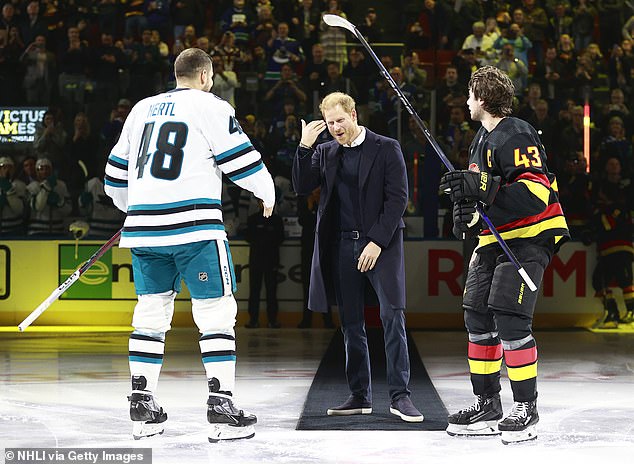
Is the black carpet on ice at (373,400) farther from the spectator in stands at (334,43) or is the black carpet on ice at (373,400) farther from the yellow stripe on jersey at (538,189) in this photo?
the spectator in stands at (334,43)

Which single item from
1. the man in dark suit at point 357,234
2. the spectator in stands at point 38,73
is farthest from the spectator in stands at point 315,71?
the man in dark suit at point 357,234

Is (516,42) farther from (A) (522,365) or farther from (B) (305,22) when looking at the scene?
(A) (522,365)

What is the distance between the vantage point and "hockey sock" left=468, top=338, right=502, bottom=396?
5.97 metres

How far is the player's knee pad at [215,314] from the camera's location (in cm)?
564

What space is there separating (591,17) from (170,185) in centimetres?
1208

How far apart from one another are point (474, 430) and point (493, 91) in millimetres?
1787

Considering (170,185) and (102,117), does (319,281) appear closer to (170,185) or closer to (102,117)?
(170,185)

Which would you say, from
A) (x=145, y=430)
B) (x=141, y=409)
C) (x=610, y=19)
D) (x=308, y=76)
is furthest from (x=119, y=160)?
(x=610, y=19)

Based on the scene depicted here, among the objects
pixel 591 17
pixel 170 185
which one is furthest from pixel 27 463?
pixel 591 17

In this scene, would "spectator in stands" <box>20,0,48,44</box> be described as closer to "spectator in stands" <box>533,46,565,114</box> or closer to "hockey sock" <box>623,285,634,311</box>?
"spectator in stands" <box>533,46,565,114</box>

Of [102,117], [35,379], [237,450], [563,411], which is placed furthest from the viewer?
[102,117]

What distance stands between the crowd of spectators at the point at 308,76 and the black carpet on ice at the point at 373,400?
13.1ft

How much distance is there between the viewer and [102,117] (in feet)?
46.9

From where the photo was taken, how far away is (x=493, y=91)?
5.80m
